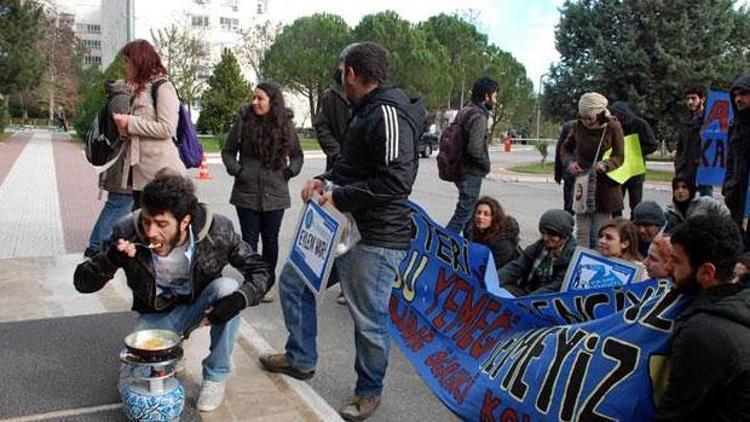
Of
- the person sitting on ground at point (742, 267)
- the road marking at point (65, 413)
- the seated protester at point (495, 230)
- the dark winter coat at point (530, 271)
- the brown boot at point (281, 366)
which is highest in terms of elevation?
the person sitting on ground at point (742, 267)

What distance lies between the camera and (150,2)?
238ft

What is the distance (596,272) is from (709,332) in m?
2.04

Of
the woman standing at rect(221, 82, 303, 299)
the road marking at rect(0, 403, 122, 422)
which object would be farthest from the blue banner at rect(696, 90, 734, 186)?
the road marking at rect(0, 403, 122, 422)

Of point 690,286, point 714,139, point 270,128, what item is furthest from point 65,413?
point 714,139

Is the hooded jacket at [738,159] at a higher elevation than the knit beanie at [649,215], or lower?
higher

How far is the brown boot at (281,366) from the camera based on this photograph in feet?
Result: 12.3

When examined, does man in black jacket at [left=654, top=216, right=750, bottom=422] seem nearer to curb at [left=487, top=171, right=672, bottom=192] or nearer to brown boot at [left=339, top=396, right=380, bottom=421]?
brown boot at [left=339, top=396, right=380, bottom=421]

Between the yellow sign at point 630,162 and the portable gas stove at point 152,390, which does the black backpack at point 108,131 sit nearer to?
the portable gas stove at point 152,390

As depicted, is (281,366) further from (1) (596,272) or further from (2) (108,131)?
(2) (108,131)

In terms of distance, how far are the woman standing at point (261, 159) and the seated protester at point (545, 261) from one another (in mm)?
1735

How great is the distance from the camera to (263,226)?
530cm

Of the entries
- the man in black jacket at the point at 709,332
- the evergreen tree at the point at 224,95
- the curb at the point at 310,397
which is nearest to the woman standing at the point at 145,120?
the curb at the point at 310,397

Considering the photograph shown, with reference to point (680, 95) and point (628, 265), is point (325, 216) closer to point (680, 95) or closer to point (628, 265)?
point (628, 265)

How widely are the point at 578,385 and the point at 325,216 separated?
56.1 inches
